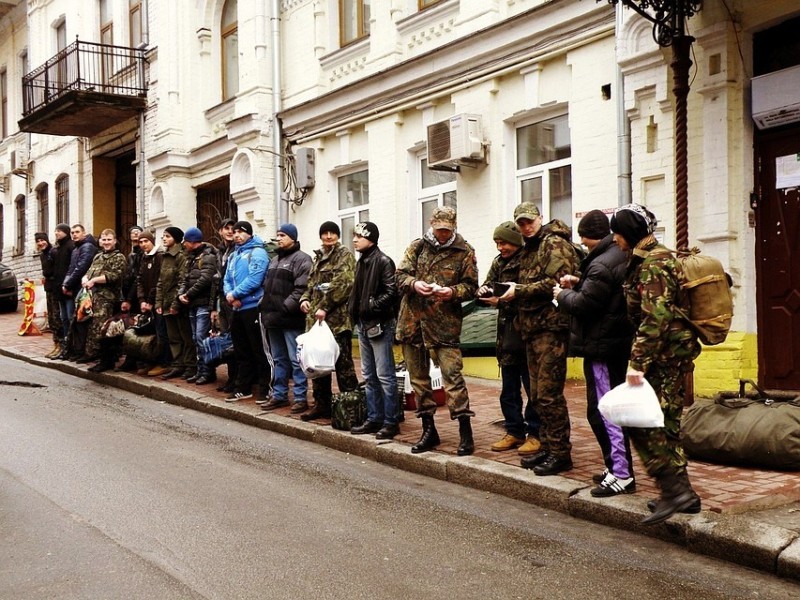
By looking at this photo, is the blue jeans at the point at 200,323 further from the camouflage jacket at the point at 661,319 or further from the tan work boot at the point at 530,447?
the camouflage jacket at the point at 661,319

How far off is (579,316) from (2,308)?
71.3ft

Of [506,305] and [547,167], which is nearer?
[506,305]

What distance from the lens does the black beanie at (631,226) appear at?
5.25 meters

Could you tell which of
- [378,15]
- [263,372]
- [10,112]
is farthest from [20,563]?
[10,112]

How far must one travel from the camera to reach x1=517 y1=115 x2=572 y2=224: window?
11.0 metres

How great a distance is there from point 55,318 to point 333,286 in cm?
799

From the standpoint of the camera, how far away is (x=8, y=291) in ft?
78.1

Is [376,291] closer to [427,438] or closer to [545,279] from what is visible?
[427,438]

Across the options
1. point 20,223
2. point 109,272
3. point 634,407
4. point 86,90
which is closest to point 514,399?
point 634,407

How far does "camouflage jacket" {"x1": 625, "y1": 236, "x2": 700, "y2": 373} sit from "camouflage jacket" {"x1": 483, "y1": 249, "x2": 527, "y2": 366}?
161 centimetres

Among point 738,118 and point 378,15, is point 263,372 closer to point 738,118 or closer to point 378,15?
point 738,118

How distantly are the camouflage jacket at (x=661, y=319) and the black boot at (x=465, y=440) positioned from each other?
2.13m

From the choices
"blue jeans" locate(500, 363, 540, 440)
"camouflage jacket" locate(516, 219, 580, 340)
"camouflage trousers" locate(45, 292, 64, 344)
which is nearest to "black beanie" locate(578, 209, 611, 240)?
"camouflage jacket" locate(516, 219, 580, 340)

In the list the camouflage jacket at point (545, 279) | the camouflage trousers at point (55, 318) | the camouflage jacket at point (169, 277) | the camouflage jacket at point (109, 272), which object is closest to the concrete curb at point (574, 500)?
the camouflage jacket at point (545, 279)
